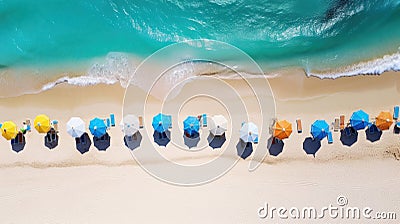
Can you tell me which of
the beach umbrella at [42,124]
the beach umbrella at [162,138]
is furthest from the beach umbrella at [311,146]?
the beach umbrella at [42,124]

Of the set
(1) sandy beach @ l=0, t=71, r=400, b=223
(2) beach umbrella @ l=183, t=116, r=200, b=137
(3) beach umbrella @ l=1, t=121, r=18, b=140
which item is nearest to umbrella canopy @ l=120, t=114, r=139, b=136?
(1) sandy beach @ l=0, t=71, r=400, b=223

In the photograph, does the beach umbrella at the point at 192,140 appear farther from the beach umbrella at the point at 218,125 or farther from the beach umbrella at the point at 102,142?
the beach umbrella at the point at 102,142

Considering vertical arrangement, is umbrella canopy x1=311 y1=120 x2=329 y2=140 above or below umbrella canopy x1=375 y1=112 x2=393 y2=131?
below

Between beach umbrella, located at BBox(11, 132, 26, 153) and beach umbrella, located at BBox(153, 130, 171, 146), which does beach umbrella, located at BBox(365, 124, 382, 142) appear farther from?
beach umbrella, located at BBox(11, 132, 26, 153)

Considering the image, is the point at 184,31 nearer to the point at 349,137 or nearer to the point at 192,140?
the point at 192,140

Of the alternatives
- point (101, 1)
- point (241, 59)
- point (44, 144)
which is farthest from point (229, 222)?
point (101, 1)

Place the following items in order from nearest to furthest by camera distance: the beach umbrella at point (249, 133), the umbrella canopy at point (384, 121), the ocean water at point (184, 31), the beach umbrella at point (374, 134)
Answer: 1. the umbrella canopy at point (384, 121)
2. the beach umbrella at point (249, 133)
3. the beach umbrella at point (374, 134)
4. the ocean water at point (184, 31)
